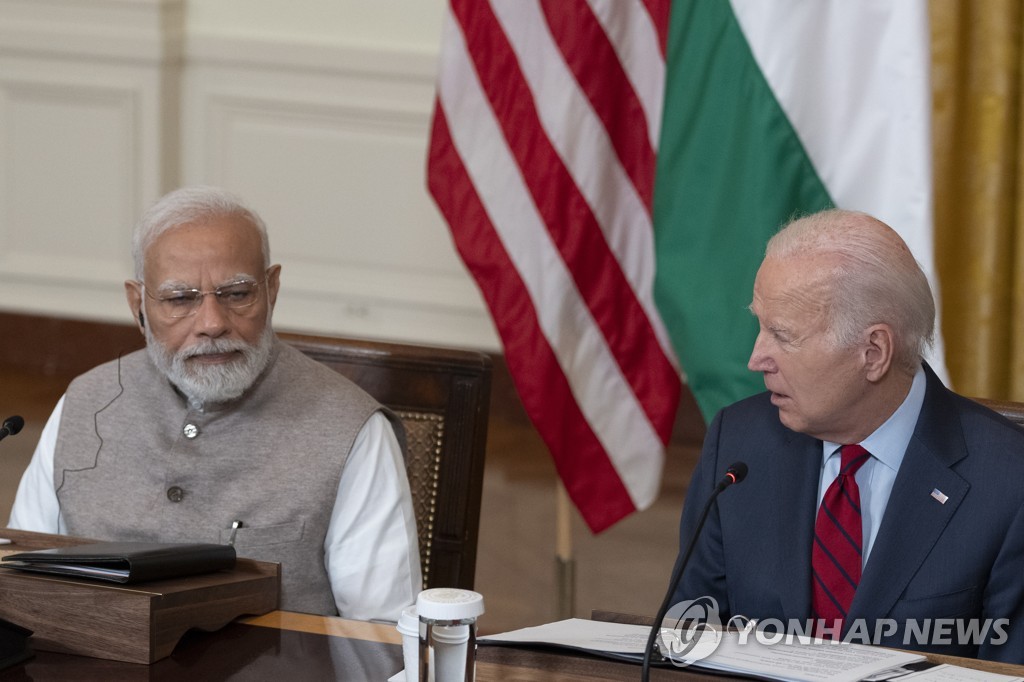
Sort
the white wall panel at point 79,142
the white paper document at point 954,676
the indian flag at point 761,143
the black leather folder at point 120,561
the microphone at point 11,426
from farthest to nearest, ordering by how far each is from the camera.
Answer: the white wall panel at point 79,142 → the indian flag at point 761,143 → the microphone at point 11,426 → the black leather folder at point 120,561 → the white paper document at point 954,676

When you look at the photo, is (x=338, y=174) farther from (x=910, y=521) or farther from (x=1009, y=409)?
(x=910, y=521)

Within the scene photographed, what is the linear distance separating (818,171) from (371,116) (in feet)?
11.3

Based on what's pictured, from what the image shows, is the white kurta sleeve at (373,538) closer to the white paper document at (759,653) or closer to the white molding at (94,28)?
the white paper document at (759,653)

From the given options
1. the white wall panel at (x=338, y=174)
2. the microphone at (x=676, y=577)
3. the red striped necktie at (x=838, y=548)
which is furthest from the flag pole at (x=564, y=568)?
the white wall panel at (x=338, y=174)

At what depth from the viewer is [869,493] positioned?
2.26m

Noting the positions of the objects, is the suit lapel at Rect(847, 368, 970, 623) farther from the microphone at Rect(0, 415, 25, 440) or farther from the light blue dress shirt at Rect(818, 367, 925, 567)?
the microphone at Rect(0, 415, 25, 440)

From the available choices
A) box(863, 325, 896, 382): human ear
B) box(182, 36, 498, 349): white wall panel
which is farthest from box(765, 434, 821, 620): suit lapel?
box(182, 36, 498, 349): white wall panel

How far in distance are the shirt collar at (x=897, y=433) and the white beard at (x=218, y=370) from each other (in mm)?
1062

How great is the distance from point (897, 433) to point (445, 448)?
0.86 m

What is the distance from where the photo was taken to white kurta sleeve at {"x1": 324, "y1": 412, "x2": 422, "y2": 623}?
8.07 ft

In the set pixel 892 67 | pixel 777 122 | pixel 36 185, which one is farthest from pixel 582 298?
pixel 36 185

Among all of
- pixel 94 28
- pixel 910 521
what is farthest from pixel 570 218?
pixel 94 28

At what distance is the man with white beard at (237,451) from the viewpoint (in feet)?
8.16

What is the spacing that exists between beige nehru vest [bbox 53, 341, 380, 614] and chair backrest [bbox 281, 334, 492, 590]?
148 mm
